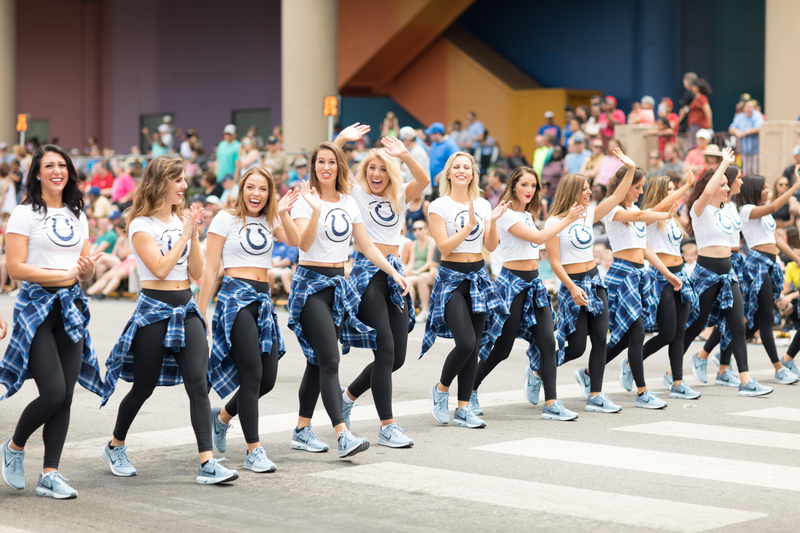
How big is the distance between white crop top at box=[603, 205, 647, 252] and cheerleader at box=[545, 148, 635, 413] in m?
0.39

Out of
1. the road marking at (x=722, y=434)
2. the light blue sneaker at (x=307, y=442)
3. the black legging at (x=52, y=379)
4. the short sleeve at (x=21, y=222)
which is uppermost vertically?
the short sleeve at (x=21, y=222)

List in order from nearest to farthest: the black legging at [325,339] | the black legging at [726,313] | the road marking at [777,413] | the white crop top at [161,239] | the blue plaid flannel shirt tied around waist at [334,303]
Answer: the white crop top at [161,239]
the black legging at [325,339]
the blue plaid flannel shirt tied around waist at [334,303]
the road marking at [777,413]
the black legging at [726,313]

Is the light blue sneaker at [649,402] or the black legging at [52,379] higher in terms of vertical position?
the black legging at [52,379]

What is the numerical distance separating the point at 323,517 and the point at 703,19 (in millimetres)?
24579

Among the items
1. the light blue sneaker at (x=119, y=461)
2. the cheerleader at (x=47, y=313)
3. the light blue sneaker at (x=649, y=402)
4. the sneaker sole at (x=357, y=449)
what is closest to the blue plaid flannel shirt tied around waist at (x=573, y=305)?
the light blue sneaker at (x=649, y=402)

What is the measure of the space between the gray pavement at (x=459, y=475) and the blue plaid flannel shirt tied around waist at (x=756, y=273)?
1195mm

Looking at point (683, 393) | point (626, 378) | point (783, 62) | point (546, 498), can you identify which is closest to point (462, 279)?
point (546, 498)

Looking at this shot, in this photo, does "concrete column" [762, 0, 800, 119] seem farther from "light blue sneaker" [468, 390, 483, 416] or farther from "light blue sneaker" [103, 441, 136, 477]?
"light blue sneaker" [103, 441, 136, 477]

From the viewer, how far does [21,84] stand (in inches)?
1676

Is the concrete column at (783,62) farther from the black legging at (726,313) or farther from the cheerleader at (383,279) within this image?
the cheerleader at (383,279)

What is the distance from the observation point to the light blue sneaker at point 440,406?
820 centimetres

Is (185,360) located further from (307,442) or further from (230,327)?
(307,442)

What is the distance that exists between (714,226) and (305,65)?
17.3 m

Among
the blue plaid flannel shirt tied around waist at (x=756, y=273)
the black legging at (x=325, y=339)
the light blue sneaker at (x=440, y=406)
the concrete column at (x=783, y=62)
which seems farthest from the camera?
the concrete column at (x=783, y=62)
